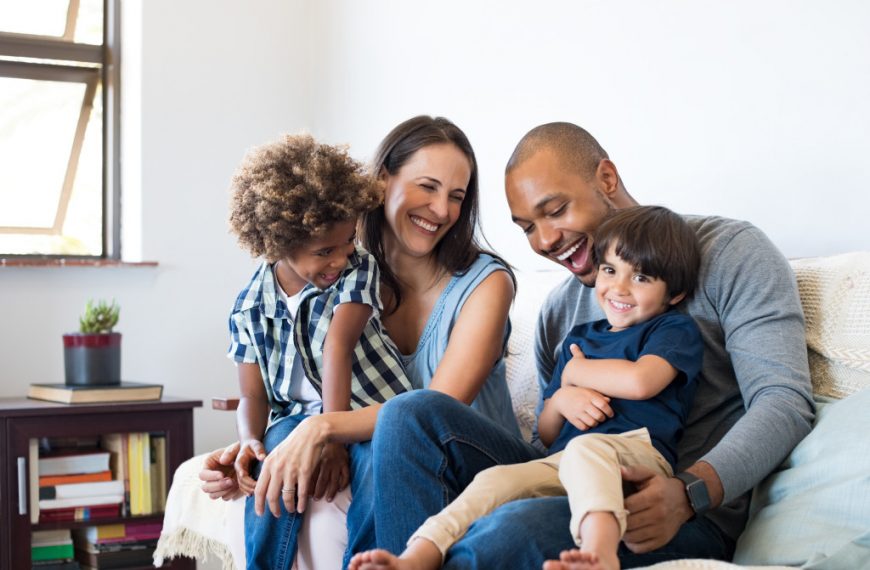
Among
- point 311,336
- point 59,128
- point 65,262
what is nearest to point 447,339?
point 311,336

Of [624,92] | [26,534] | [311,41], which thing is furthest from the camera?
[311,41]

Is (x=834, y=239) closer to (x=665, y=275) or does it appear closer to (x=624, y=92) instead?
(x=665, y=275)

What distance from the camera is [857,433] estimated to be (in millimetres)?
1278

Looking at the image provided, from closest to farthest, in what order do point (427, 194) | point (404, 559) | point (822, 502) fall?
point (404, 559) → point (822, 502) → point (427, 194)

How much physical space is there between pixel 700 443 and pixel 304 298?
0.71 metres

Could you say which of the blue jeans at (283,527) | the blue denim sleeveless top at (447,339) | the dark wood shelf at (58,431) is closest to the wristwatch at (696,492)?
the blue jeans at (283,527)

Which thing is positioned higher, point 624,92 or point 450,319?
point 624,92

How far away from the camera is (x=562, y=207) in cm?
178

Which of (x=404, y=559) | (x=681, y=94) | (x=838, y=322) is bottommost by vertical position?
(x=404, y=559)

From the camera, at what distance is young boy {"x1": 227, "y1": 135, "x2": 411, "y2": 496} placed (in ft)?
5.50

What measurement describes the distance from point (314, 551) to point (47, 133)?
242cm

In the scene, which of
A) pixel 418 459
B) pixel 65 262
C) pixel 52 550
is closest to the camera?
pixel 418 459

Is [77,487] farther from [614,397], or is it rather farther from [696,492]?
[696,492]

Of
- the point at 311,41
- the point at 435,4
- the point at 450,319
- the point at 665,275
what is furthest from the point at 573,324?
the point at 311,41
